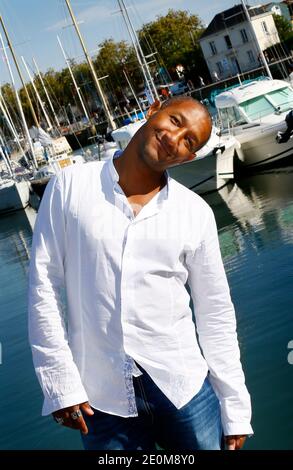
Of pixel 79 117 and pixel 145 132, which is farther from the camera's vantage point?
pixel 79 117

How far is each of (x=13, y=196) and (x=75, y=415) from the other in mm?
33622

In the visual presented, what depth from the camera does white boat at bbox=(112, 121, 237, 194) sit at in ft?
71.5

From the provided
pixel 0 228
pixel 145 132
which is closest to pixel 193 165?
pixel 0 228

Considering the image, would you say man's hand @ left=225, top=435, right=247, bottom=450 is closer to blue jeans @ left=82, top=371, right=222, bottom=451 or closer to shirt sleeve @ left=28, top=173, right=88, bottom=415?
blue jeans @ left=82, top=371, right=222, bottom=451

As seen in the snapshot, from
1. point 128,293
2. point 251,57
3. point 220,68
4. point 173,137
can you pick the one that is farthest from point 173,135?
point 220,68

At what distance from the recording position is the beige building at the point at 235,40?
78062 millimetres

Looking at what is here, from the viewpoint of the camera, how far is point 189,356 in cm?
261

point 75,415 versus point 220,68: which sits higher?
point 220,68

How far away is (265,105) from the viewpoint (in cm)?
2308

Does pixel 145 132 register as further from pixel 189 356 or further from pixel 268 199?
pixel 268 199

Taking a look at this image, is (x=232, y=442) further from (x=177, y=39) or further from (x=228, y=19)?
(x=177, y=39)

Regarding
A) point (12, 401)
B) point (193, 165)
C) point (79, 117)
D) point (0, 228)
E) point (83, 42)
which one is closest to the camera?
point (12, 401)

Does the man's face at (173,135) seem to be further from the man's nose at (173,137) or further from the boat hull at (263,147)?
the boat hull at (263,147)

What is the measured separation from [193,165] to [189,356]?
1989 centimetres
